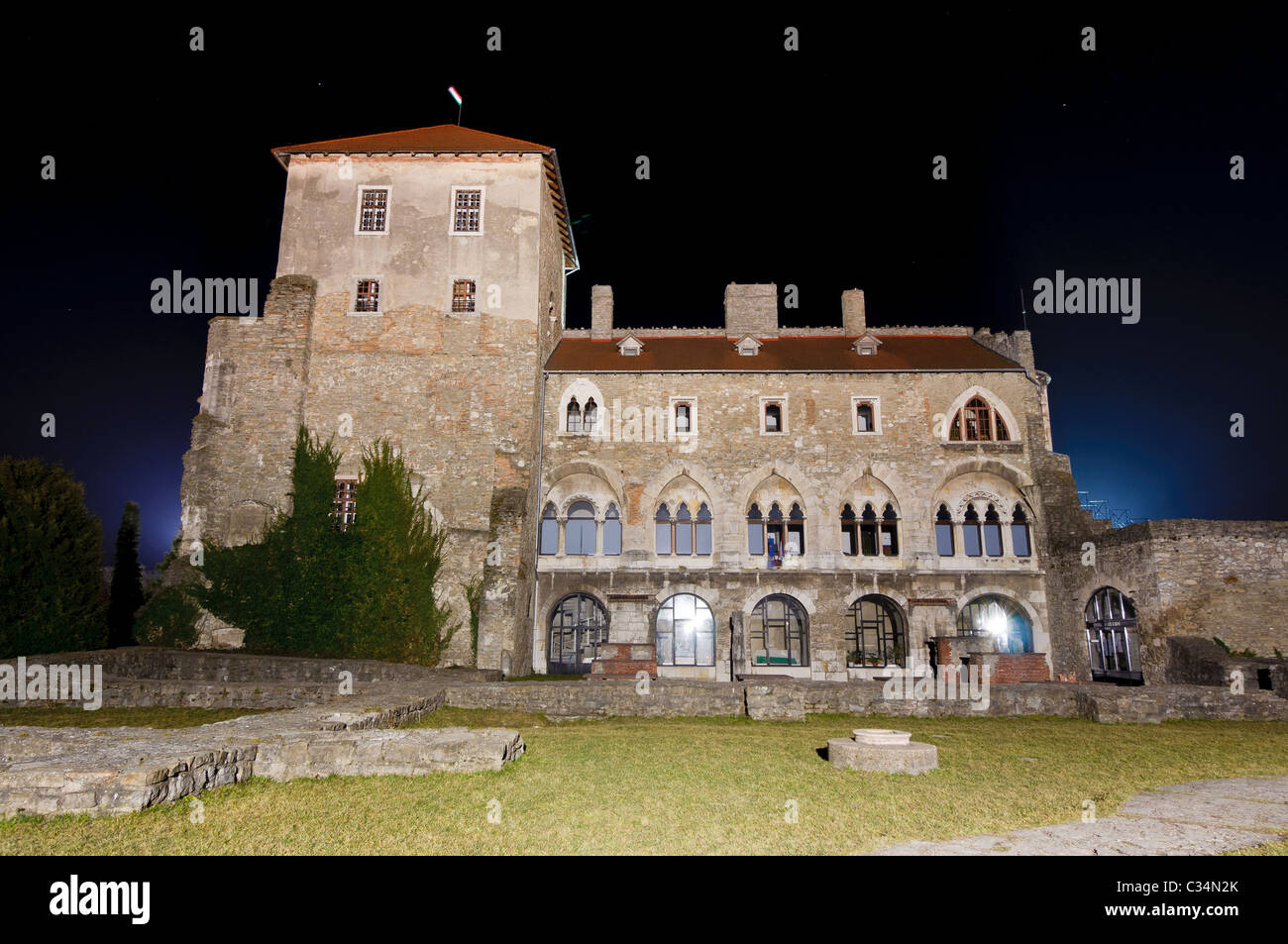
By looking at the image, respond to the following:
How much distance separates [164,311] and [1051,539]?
30.2 metres

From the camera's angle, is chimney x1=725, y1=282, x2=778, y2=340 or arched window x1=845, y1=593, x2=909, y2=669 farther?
chimney x1=725, y1=282, x2=778, y2=340

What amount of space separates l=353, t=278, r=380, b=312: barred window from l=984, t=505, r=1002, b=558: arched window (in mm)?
23248

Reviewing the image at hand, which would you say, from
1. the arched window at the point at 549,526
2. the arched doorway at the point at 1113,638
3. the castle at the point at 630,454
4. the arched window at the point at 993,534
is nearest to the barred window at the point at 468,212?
the castle at the point at 630,454

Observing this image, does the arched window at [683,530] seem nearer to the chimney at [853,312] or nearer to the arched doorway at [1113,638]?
the chimney at [853,312]

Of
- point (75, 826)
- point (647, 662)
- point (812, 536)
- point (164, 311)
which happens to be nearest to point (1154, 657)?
point (812, 536)

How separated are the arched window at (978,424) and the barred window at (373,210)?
22.2 m

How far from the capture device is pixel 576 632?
24.3 metres

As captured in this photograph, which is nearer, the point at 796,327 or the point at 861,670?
the point at 861,670

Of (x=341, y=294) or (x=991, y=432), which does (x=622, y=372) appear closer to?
(x=341, y=294)

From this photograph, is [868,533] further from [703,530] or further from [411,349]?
[411,349]

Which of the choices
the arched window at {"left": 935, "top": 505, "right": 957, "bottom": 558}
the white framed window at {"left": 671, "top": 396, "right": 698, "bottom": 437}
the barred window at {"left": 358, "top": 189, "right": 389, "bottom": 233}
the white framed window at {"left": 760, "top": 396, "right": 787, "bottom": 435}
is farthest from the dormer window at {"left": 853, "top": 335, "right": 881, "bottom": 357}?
the barred window at {"left": 358, "top": 189, "right": 389, "bottom": 233}

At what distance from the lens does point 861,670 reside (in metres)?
23.3

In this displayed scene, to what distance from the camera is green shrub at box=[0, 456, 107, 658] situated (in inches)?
695

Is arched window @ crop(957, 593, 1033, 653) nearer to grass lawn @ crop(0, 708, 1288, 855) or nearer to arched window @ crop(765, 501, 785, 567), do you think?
arched window @ crop(765, 501, 785, 567)
